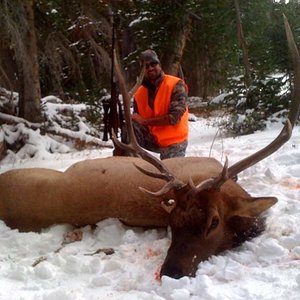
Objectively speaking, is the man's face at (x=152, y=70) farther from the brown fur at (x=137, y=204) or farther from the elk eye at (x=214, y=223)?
the elk eye at (x=214, y=223)

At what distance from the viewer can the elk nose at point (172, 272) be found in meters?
3.47

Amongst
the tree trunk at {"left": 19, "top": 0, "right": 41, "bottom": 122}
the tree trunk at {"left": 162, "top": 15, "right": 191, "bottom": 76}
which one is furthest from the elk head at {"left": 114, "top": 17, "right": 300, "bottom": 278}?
the tree trunk at {"left": 162, "top": 15, "right": 191, "bottom": 76}

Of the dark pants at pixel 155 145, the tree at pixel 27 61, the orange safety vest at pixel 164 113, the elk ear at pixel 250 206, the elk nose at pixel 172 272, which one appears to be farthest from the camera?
the tree at pixel 27 61

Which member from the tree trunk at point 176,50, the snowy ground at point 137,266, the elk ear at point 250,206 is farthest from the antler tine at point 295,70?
the tree trunk at point 176,50

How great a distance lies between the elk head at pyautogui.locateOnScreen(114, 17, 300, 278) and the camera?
3.68 meters

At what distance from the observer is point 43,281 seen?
3.66 metres

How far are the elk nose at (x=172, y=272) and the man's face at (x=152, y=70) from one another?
10.8 ft

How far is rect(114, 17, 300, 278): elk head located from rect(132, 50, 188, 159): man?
1.85 metres

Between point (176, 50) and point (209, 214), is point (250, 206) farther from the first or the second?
point (176, 50)

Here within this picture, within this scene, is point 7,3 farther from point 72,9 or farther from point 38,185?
point 38,185

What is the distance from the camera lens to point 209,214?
3.82 m

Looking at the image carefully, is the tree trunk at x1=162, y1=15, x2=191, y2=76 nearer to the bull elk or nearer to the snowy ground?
the bull elk

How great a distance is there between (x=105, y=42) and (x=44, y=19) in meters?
3.97

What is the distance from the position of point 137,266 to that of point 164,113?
2864 mm
